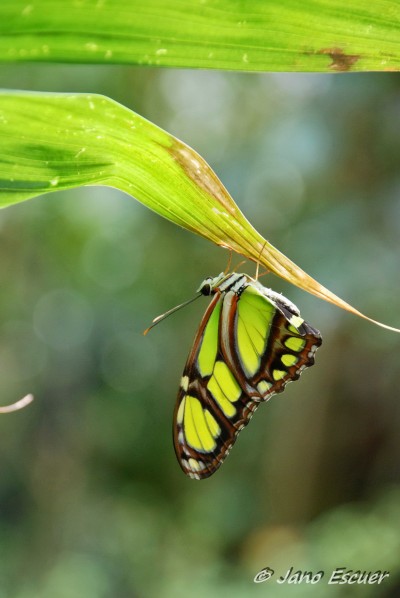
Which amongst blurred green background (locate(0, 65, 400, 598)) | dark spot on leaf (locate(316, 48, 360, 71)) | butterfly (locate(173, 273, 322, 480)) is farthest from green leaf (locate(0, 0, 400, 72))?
blurred green background (locate(0, 65, 400, 598))

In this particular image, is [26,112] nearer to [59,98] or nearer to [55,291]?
[59,98]

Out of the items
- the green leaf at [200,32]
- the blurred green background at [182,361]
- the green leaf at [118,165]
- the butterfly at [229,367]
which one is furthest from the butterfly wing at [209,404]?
the blurred green background at [182,361]

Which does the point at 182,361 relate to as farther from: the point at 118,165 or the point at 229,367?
the point at 118,165

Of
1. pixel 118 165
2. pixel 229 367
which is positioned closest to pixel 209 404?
pixel 229 367

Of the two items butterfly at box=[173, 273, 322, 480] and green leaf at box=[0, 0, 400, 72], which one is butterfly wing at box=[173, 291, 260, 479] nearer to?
butterfly at box=[173, 273, 322, 480]

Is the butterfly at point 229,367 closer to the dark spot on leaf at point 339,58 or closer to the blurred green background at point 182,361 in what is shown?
the dark spot on leaf at point 339,58

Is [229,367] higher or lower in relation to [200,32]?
lower
